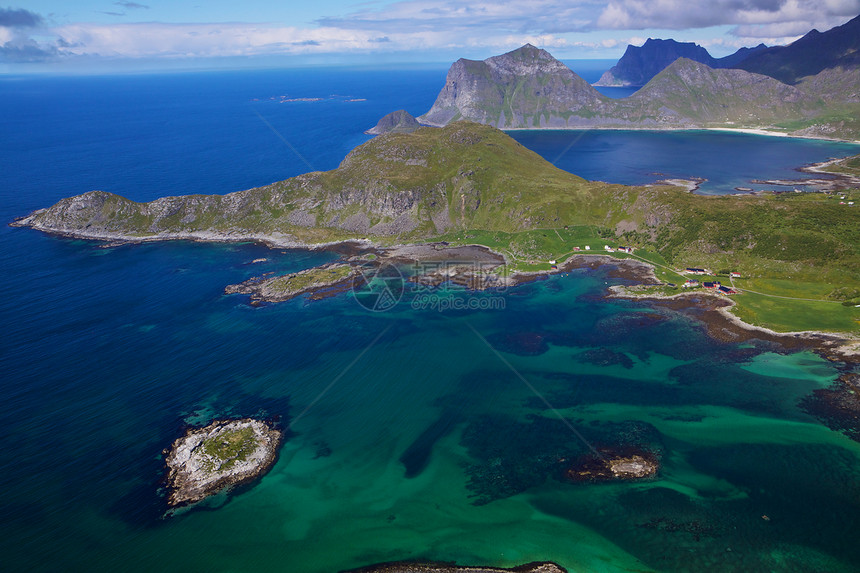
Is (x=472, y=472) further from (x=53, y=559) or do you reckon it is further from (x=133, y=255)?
(x=133, y=255)

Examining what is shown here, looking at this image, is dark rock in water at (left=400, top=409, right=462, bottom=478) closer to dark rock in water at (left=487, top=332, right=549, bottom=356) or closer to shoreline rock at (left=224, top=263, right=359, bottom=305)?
dark rock in water at (left=487, top=332, right=549, bottom=356)

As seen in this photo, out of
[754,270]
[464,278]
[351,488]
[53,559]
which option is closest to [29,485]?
[53,559]

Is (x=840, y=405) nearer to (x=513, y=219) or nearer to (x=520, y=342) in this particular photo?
(x=520, y=342)

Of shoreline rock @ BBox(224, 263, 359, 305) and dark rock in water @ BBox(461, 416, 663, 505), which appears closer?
dark rock in water @ BBox(461, 416, 663, 505)

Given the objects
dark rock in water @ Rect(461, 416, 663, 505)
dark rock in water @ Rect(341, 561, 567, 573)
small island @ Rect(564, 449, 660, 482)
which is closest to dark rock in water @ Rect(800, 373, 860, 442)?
dark rock in water @ Rect(461, 416, 663, 505)

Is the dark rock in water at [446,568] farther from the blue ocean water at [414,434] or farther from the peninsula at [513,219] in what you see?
the peninsula at [513,219]
